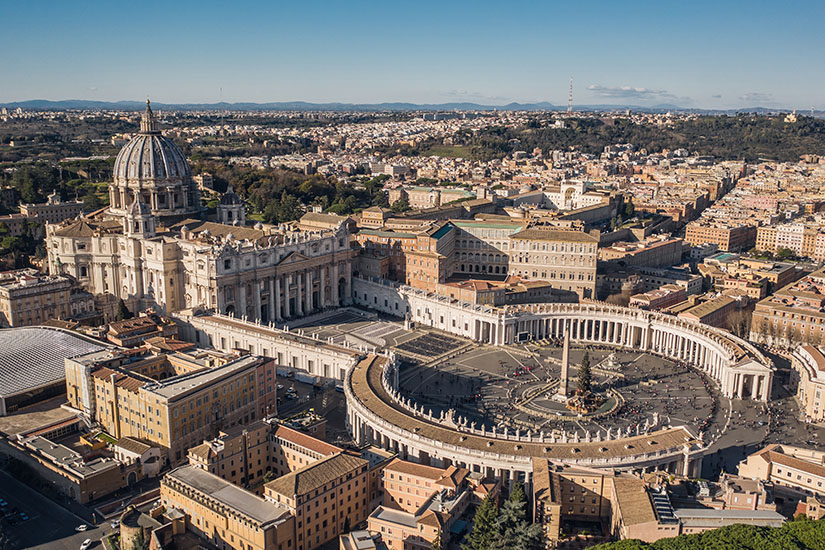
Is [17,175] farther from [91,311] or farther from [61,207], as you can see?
[91,311]

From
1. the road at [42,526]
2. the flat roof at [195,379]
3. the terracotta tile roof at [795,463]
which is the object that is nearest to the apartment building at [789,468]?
the terracotta tile roof at [795,463]

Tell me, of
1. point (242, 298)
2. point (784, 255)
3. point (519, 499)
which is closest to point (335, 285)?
point (242, 298)

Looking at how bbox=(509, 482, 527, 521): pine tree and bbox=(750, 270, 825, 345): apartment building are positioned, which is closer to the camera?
bbox=(509, 482, 527, 521): pine tree

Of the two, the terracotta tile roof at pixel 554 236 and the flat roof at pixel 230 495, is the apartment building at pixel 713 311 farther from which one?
the flat roof at pixel 230 495

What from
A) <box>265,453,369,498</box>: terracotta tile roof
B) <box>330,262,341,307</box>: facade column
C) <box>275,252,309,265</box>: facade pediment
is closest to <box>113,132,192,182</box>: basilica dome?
<box>275,252,309,265</box>: facade pediment

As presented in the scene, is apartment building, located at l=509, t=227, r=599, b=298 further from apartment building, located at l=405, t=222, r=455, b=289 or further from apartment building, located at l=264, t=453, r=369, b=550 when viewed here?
apartment building, located at l=264, t=453, r=369, b=550

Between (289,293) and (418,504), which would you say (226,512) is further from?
(289,293)

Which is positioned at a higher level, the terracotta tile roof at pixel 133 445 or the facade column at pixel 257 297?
the facade column at pixel 257 297
